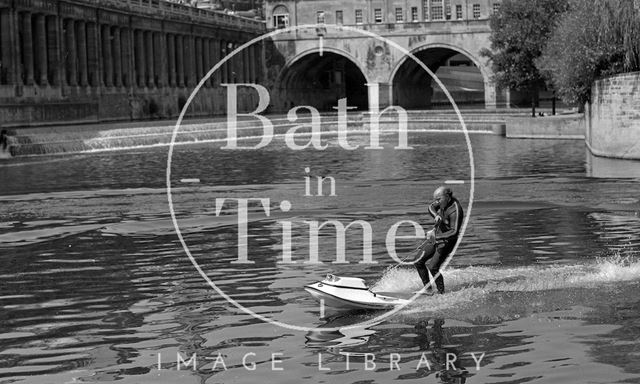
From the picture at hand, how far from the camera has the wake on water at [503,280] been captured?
1877 centimetres

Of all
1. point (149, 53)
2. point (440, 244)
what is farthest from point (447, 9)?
point (440, 244)

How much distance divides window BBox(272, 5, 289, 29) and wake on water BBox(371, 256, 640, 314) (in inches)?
4315

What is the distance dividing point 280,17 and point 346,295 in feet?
378

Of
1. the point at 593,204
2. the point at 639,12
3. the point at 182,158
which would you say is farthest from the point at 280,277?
the point at 182,158

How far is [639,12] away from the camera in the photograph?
45.7 m

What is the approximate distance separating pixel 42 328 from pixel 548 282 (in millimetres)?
8041

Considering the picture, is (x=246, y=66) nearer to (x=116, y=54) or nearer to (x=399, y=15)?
(x=399, y=15)

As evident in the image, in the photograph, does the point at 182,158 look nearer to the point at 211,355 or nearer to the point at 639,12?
the point at 639,12

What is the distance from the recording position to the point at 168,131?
70875 mm

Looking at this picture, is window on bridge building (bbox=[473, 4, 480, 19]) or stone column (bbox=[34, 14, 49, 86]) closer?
stone column (bbox=[34, 14, 49, 86])

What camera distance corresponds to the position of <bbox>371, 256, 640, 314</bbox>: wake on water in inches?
739

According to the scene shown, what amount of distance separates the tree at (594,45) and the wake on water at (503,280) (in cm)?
2676

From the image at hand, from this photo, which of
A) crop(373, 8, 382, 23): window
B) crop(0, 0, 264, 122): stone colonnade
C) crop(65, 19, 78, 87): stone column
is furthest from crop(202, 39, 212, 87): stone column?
crop(65, 19, 78, 87): stone column

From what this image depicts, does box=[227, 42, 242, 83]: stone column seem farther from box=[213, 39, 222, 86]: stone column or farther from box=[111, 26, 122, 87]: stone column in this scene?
box=[111, 26, 122, 87]: stone column
